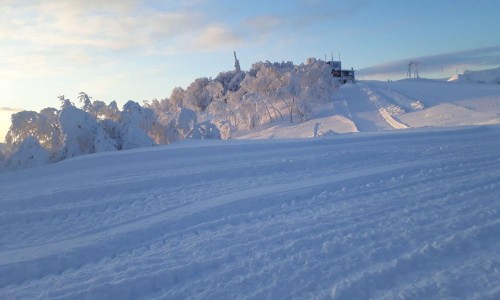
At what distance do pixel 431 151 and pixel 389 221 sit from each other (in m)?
6.39

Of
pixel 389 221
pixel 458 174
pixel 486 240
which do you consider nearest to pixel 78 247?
pixel 389 221

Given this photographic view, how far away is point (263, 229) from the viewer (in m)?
5.68

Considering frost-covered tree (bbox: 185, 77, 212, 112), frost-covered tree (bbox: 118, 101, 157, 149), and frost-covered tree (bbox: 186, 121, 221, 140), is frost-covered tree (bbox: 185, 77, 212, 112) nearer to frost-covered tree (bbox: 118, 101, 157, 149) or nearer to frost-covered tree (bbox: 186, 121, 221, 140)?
frost-covered tree (bbox: 186, 121, 221, 140)

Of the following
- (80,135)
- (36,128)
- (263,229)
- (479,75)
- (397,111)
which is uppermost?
(479,75)

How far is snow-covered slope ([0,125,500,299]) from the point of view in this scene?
4.14 metres

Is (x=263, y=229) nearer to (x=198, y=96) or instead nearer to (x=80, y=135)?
(x=80, y=135)

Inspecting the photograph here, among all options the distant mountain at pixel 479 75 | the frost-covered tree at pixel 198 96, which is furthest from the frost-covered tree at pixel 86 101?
the distant mountain at pixel 479 75

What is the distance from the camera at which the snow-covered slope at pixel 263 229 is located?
4141 mm

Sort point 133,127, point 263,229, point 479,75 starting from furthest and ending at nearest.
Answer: point 479,75 → point 133,127 → point 263,229

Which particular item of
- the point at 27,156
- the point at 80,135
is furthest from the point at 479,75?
the point at 27,156

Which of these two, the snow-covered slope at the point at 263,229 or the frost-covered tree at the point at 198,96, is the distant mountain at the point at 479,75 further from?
the snow-covered slope at the point at 263,229

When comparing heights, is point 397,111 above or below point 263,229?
below

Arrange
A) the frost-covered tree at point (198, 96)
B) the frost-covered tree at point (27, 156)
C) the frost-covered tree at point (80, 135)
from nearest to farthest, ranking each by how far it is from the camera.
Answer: the frost-covered tree at point (27, 156) → the frost-covered tree at point (80, 135) → the frost-covered tree at point (198, 96)

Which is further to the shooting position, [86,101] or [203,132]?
[203,132]
